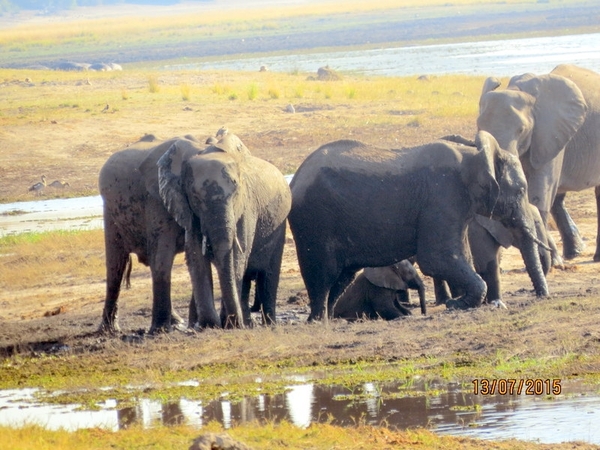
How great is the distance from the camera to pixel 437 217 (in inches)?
468

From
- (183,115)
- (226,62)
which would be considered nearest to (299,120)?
(183,115)

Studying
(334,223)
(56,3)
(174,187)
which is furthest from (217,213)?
(56,3)

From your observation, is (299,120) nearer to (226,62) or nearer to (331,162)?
(331,162)

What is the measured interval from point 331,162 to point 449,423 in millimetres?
4758

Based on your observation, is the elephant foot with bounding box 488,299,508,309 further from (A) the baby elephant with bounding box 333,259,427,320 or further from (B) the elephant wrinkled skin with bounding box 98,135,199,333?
(B) the elephant wrinkled skin with bounding box 98,135,199,333

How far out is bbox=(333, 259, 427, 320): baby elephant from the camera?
41.0ft

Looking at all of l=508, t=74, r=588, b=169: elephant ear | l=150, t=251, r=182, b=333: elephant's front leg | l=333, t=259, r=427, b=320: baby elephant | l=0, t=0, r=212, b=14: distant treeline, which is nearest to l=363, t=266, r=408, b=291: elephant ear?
l=333, t=259, r=427, b=320: baby elephant

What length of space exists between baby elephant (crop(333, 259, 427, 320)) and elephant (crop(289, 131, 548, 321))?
318 millimetres

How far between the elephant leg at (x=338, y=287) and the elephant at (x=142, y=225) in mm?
1538

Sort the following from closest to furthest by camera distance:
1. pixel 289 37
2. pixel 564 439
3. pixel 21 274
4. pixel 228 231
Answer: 1. pixel 564 439
2. pixel 228 231
3. pixel 21 274
4. pixel 289 37

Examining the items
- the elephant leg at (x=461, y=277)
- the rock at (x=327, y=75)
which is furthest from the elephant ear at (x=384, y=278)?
the rock at (x=327, y=75)

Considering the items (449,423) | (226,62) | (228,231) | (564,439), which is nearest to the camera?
(564,439)

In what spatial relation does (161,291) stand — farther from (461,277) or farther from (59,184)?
(59,184)

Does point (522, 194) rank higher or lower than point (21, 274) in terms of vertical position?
higher
